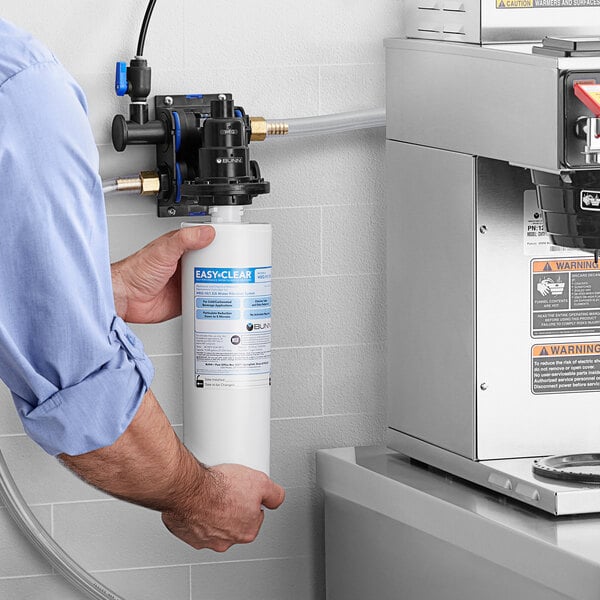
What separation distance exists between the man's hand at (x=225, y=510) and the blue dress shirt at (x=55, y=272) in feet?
0.75

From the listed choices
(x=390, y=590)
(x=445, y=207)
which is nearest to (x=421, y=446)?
(x=390, y=590)

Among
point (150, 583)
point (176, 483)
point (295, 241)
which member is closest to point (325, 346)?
point (295, 241)

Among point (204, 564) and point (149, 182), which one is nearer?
point (149, 182)

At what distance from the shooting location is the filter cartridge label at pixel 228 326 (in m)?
1.53

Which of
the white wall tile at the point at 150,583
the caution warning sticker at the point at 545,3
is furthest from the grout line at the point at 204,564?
the caution warning sticker at the point at 545,3

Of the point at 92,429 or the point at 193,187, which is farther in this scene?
the point at 193,187

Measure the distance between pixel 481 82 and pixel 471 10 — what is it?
4.1 inches

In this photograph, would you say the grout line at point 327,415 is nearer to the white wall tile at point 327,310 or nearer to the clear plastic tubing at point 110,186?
the white wall tile at point 327,310

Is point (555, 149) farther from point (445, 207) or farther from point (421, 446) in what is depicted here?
point (421, 446)

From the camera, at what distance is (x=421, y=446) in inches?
63.6

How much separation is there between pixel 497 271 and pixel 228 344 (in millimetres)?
336

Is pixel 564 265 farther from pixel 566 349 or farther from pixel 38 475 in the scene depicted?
pixel 38 475

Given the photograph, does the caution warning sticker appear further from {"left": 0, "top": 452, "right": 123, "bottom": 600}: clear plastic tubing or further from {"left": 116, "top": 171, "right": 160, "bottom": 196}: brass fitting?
{"left": 0, "top": 452, "right": 123, "bottom": 600}: clear plastic tubing

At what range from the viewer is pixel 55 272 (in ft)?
3.66
